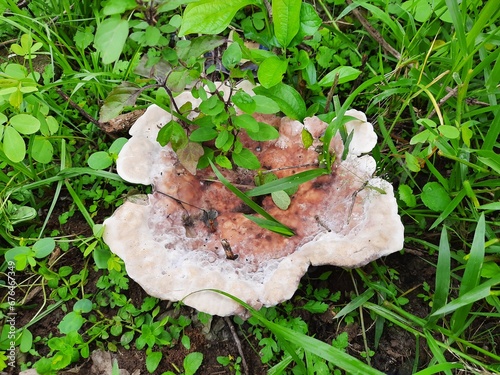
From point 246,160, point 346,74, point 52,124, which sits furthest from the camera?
point 52,124

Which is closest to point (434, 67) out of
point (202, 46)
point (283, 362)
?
point (202, 46)

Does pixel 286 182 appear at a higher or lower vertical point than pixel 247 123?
lower

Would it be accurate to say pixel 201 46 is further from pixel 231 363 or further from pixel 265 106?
pixel 231 363

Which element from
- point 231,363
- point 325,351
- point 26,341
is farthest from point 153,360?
point 325,351

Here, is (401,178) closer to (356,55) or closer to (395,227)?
(395,227)

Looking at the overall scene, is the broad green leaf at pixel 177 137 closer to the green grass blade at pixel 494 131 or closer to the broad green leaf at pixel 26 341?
the broad green leaf at pixel 26 341

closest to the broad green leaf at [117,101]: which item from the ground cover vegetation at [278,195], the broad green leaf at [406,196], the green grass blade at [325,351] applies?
the ground cover vegetation at [278,195]
